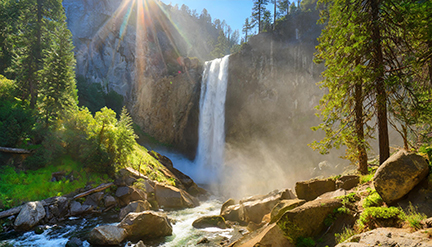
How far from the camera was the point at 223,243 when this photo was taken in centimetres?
1191

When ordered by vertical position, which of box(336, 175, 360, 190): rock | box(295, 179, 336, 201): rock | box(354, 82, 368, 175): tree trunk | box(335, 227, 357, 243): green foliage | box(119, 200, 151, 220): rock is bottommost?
box(119, 200, 151, 220): rock

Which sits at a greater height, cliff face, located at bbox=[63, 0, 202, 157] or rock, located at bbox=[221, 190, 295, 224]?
cliff face, located at bbox=[63, 0, 202, 157]

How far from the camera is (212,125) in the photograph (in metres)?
40.8

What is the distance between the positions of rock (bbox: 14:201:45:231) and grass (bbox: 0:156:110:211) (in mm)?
1215

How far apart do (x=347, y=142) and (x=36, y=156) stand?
2273 centimetres

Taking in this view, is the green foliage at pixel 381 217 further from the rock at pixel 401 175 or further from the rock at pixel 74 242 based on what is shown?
the rock at pixel 74 242

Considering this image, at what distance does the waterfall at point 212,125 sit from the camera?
39188mm

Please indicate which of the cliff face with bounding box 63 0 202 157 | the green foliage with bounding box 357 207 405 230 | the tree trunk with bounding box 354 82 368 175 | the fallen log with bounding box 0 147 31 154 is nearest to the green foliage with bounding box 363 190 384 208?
the green foliage with bounding box 357 207 405 230

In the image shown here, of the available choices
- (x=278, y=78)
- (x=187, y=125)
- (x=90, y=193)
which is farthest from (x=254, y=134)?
(x=90, y=193)

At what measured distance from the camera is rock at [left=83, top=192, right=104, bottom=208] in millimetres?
17656

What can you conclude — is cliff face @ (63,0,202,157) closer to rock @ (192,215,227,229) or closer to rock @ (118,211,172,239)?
rock @ (192,215,227,229)

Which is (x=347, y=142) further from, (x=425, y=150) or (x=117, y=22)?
(x=117, y=22)

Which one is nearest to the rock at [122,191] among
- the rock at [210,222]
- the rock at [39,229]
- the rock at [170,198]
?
the rock at [170,198]

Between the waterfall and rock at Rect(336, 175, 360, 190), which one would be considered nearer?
rock at Rect(336, 175, 360, 190)
